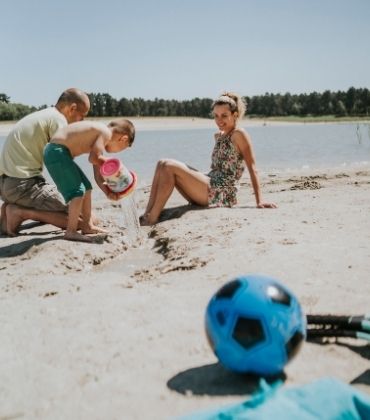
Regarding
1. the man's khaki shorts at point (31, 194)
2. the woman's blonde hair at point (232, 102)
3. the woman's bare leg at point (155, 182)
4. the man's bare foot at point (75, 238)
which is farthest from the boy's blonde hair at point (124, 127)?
the woman's blonde hair at point (232, 102)

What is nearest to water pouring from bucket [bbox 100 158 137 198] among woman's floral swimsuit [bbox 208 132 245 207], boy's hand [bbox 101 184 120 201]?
boy's hand [bbox 101 184 120 201]

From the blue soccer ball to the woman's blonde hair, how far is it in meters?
4.20

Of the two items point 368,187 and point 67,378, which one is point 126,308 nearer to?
point 67,378

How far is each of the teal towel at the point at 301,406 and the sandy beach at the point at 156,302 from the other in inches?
10.6

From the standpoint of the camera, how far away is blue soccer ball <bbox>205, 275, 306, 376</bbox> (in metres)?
2.18

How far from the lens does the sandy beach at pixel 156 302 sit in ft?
7.21

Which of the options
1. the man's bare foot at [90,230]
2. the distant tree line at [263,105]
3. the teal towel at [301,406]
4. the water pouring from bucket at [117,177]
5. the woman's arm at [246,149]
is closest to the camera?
the teal towel at [301,406]

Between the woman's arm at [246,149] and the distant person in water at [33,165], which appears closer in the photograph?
the distant person in water at [33,165]

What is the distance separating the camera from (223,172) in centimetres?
641

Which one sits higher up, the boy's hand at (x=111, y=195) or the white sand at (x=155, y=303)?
the boy's hand at (x=111, y=195)

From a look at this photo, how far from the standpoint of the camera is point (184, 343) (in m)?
2.65

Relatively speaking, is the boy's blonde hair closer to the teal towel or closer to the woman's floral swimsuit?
the woman's floral swimsuit

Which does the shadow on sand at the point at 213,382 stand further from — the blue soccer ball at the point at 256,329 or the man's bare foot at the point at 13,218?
the man's bare foot at the point at 13,218

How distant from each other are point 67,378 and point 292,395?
1.09 metres
